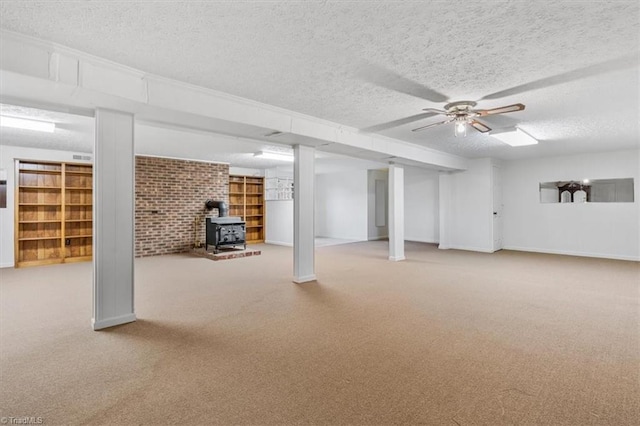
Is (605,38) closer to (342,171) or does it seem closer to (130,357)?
(130,357)

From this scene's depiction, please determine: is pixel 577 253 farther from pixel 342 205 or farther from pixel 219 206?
pixel 219 206

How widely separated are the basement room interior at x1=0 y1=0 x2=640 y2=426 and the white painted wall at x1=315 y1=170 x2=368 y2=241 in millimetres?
4456

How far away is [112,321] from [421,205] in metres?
9.18

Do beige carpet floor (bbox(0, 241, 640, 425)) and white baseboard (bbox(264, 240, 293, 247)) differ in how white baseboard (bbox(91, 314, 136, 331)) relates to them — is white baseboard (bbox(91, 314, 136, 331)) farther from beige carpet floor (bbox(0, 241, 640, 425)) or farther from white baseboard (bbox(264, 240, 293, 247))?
white baseboard (bbox(264, 240, 293, 247))

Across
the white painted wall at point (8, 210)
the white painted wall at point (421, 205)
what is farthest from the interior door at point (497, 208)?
the white painted wall at point (8, 210)

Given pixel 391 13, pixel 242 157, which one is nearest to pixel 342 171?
pixel 242 157

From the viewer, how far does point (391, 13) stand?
2127mm

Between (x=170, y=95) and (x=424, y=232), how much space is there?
8926mm

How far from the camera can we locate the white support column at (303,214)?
5.05 m

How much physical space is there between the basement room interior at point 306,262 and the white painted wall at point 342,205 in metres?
4.46

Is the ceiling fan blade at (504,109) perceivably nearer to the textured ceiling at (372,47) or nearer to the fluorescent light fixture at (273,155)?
the textured ceiling at (372,47)

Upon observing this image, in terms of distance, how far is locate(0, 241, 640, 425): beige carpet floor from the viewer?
6.30 ft

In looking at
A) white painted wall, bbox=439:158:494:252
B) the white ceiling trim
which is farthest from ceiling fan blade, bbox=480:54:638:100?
white painted wall, bbox=439:158:494:252

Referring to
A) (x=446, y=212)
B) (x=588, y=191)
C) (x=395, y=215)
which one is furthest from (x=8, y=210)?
(x=588, y=191)
